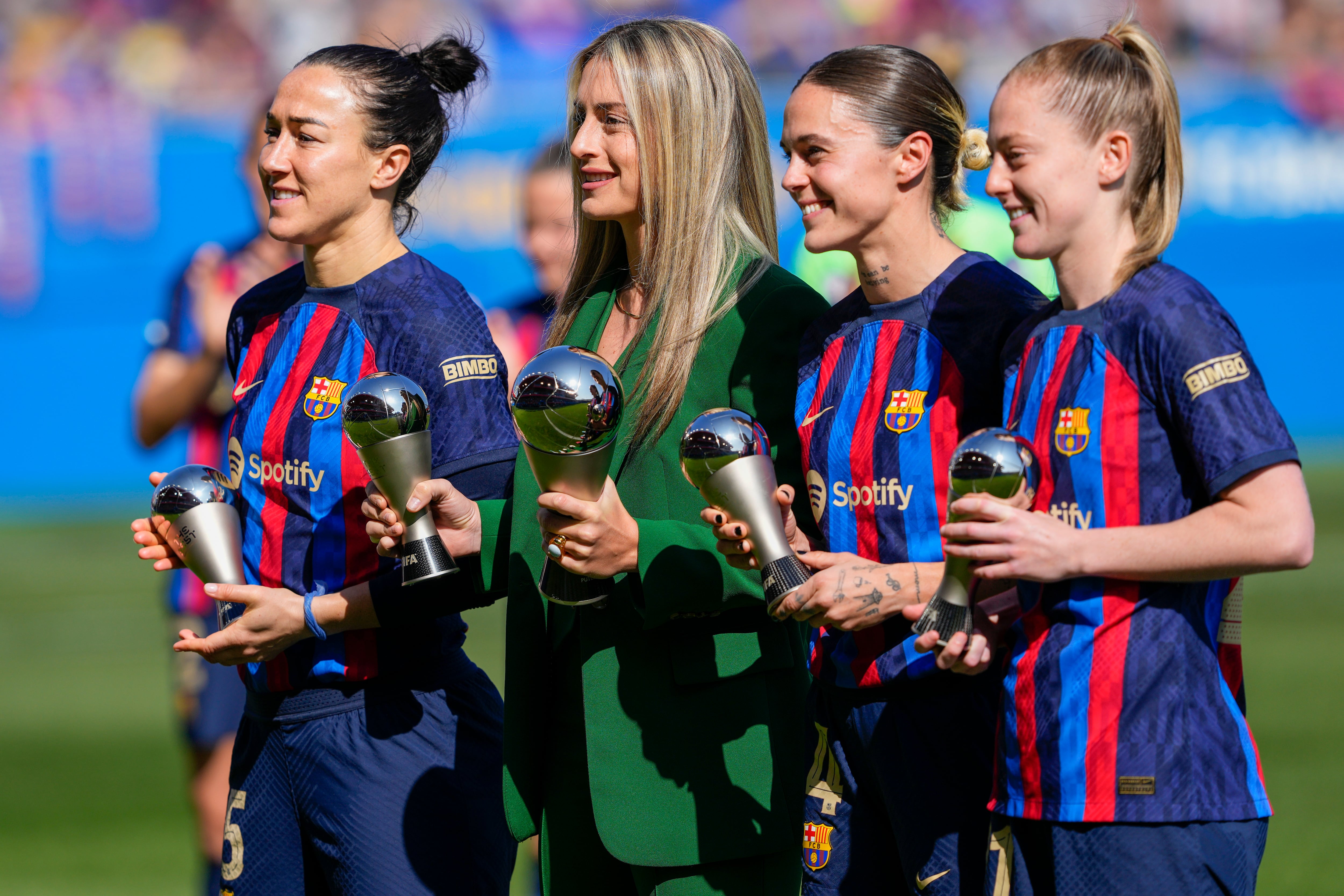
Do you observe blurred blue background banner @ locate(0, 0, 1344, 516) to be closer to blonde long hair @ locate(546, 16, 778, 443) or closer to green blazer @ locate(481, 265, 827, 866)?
blonde long hair @ locate(546, 16, 778, 443)

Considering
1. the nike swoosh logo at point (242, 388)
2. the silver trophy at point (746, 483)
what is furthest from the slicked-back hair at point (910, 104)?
the nike swoosh logo at point (242, 388)

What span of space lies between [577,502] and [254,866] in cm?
119

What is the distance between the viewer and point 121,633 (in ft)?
39.3

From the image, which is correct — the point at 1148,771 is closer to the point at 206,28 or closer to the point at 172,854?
the point at 172,854

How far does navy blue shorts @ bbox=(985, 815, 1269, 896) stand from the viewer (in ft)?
7.27

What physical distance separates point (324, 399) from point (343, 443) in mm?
102

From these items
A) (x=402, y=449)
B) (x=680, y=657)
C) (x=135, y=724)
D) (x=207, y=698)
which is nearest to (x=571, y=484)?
(x=402, y=449)

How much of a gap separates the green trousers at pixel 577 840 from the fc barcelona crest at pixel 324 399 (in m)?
0.69

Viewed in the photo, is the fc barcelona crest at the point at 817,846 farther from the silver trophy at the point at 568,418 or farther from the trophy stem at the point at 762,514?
the silver trophy at the point at 568,418

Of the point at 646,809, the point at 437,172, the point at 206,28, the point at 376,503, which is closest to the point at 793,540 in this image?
the point at 646,809

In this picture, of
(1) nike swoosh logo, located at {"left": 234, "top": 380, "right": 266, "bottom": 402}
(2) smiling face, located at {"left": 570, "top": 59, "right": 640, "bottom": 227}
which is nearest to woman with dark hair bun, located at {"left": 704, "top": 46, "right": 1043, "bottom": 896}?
(2) smiling face, located at {"left": 570, "top": 59, "right": 640, "bottom": 227}

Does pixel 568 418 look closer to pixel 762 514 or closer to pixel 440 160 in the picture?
pixel 762 514

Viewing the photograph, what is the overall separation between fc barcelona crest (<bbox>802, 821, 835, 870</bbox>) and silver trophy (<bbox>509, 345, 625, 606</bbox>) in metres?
0.75

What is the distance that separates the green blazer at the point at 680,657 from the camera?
271 cm
